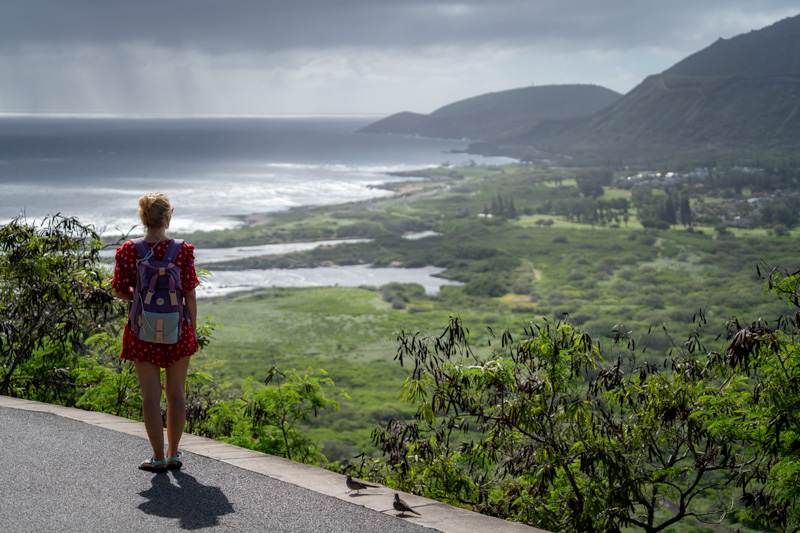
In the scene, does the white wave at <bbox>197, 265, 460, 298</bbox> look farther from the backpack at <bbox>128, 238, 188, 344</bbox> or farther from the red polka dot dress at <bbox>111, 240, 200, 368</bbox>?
the backpack at <bbox>128, 238, 188, 344</bbox>

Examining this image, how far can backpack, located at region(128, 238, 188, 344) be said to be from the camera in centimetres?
413

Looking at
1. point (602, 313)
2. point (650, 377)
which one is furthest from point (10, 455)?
point (602, 313)

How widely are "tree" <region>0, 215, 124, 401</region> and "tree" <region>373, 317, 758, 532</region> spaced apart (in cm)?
331

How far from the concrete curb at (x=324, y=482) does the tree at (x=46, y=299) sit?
1.90 m

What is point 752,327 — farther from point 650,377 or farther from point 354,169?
point 354,169

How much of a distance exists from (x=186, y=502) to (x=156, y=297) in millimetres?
1119

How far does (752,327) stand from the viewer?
4.96 m

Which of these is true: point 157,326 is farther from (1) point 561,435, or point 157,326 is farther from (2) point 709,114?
(2) point 709,114

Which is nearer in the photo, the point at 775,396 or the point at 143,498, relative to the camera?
the point at 143,498

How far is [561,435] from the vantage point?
553cm

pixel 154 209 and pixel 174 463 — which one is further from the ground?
pixel 154 209

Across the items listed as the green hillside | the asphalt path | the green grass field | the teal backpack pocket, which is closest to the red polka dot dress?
the teal backpack pocket

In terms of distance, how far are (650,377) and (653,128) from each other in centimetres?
17710

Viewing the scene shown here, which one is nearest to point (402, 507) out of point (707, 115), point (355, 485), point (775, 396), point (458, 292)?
point (355, 485)
